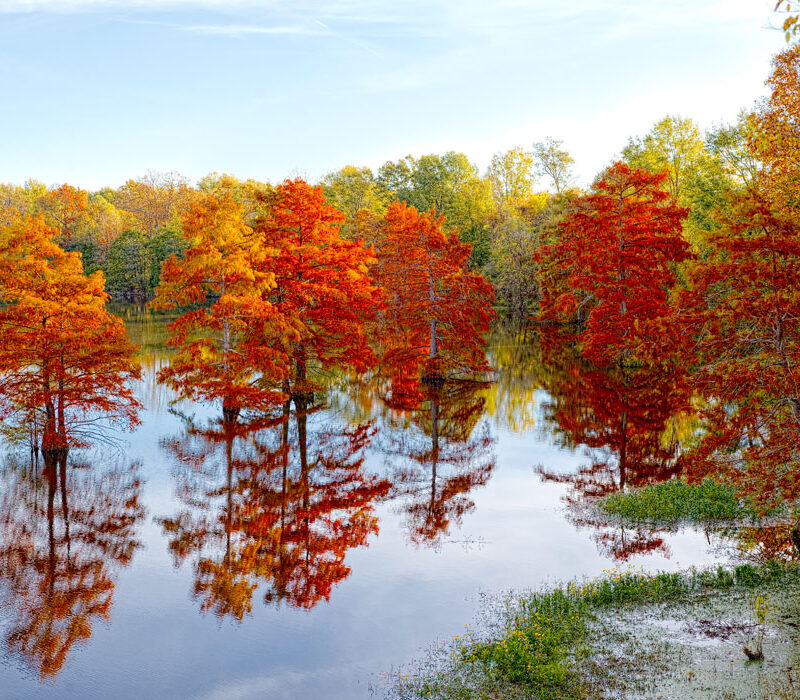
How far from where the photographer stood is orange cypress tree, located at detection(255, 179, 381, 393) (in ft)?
95.4

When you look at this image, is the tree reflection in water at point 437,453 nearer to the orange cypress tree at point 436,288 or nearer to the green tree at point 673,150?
the orange cypress tree at point 436,288

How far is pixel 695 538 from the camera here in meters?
15.7

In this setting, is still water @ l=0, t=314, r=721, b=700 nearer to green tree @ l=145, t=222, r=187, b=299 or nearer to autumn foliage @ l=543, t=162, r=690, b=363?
autumn foliage @ l=543, t=162, r=690, b=363

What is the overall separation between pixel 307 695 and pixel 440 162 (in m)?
88.6

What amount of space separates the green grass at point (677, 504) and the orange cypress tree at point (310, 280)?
47.8 feet

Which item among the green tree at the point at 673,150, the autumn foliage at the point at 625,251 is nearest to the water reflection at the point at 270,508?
the autumn foliage at the point at 625,251

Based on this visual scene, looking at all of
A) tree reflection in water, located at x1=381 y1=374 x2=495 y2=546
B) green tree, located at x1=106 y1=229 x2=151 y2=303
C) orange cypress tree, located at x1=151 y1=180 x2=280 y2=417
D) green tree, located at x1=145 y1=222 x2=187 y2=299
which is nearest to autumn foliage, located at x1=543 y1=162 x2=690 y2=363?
tree reflection in water, located at x1=381 y1=374 x2=495 y2=546

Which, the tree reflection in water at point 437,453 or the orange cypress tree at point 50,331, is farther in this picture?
the orange cypress tree at point 50,331

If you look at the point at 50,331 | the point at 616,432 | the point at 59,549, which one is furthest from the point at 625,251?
the point at 59,549

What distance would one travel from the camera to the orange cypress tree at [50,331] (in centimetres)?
2056

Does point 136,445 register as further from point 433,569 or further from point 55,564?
point 433,569

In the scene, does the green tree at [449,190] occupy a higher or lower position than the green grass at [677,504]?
higher

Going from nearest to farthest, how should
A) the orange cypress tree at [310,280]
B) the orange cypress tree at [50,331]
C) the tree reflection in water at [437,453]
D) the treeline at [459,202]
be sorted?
the tree reflection in water at [437,453] < the orange cypress tree at [50,331] < the orange cypress tree at [310,280] < the treeline at [459,202]

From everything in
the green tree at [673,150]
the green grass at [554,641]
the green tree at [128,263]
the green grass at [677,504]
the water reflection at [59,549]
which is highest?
the green tree at [673,150]
